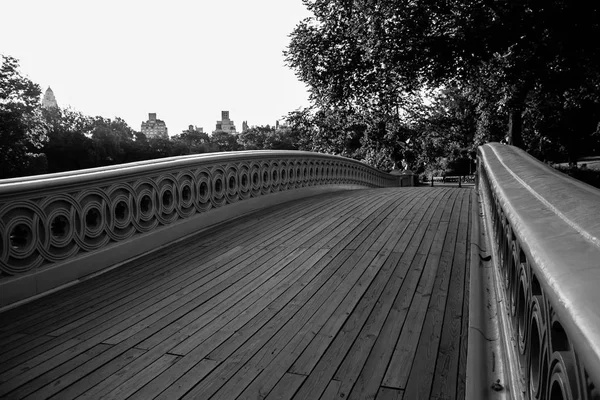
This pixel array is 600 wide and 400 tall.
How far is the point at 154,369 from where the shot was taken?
2768 mm

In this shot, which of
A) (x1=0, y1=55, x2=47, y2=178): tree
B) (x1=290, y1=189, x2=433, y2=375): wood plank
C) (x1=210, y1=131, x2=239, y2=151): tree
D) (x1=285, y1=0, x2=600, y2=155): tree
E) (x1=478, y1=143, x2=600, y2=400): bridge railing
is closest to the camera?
(x1=478, y1=143, x2=600, y2=400): bridge railing

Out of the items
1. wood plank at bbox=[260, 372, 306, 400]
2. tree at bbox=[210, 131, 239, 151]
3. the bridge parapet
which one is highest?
tree at bbox=[210, 131, 239, 151]

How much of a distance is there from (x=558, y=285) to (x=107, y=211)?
4.96 metres

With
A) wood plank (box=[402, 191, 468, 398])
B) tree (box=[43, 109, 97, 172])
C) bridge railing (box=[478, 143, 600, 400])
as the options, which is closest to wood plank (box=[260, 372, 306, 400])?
wood plank (box=[402, 191, 468, 398])

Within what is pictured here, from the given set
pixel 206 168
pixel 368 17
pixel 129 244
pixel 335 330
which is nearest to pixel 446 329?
pixel 335 330

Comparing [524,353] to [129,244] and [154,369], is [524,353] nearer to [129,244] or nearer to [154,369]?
[154,369]

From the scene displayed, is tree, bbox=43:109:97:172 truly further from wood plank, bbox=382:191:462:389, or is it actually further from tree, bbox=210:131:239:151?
wood plank, bbox=382:191:462:389

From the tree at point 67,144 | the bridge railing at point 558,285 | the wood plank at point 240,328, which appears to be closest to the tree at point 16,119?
the tree at point 67,144

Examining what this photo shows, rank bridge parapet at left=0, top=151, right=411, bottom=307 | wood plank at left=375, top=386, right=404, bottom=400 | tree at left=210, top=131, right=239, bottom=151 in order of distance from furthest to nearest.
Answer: tree at left=210, top=131, right=239, bottom=151 → bridge parapet at left=0, top=151, right=411, bottom=307 → wood plank at left=375, top=386, right=404, bottom=400

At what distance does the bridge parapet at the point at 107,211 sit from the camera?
4.06 m

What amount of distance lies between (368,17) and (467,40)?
3403mm

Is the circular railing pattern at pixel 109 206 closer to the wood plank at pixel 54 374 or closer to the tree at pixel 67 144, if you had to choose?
the wood plank at pixel 54 374

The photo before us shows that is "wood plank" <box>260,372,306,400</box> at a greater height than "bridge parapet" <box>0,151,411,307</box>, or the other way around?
"bridge parapet" <box>0,151,411,307</box>

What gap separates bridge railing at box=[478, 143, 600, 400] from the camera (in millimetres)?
701
